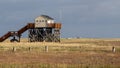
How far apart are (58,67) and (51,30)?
266 ft

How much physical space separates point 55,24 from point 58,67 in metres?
78.3

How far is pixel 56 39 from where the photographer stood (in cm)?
11531

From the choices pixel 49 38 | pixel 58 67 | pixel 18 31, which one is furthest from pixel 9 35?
pixel 58 67

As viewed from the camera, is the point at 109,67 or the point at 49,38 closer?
the point at 109,67

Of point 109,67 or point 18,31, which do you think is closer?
point 109,67

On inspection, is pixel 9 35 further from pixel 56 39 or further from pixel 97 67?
pixel 97 67

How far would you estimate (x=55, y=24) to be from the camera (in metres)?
113

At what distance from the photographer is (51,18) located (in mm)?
113938

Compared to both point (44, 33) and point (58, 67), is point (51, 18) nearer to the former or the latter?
point (44, 33)

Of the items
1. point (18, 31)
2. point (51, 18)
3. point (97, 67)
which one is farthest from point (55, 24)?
point (97, 67)

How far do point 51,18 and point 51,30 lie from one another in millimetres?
3273

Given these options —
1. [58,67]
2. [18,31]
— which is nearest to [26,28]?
[18,31]

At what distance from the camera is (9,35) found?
111062 millimetres

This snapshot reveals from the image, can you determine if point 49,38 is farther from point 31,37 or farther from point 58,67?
point 58,67
